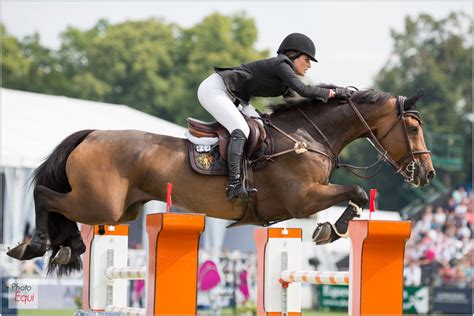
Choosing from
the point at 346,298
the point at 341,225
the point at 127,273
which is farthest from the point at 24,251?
the point at 346,298

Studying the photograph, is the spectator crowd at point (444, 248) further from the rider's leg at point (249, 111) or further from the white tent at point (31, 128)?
the rider's leg at point (249, 111)

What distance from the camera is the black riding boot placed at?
652cm

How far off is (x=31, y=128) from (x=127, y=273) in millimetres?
9509

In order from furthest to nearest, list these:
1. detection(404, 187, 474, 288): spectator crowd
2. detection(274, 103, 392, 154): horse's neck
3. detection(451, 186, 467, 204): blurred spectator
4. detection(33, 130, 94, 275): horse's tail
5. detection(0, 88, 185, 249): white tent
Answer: detection(451, 186, 467, 204): blurred spectator, detection(404, 187, 474, 288): spectator crowd, detection(0, 88, 185, 249): white tent, detection(33, 130, 94, 275): horse's tail, detection(274, 103, 392, 154): horse's neck

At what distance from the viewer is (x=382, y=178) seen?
37.8 m

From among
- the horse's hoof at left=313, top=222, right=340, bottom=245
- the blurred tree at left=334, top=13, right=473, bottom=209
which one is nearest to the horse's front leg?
the horse's hoof at left=313, top=222, right=340, bottom=245

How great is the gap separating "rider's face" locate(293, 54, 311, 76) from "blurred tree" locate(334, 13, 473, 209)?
3128cm

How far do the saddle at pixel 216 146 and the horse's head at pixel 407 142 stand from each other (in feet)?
3.11

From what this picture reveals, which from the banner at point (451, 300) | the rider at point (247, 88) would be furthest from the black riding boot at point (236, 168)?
the banner at point (451, 300)

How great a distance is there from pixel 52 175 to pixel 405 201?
3220cm

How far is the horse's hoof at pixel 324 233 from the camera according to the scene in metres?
6.41

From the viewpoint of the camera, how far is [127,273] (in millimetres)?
7598

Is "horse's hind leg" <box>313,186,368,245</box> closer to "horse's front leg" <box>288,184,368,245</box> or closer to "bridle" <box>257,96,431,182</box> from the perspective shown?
"horse's front leg" <box>288,184,368,245</box>

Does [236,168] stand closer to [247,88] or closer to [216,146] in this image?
[216,146]
